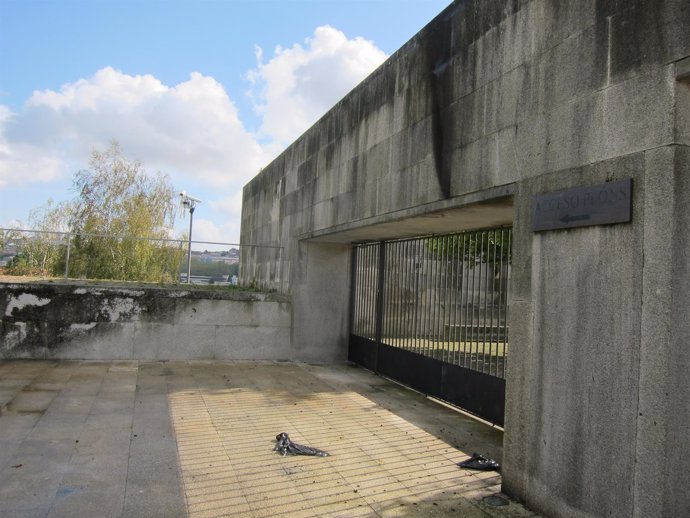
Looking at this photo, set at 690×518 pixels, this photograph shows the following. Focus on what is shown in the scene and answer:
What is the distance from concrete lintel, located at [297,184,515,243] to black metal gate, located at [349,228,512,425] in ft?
1.11

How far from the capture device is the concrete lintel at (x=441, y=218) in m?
4.67

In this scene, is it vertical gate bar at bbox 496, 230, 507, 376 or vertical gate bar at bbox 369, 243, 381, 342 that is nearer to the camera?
vertical gate bar at bbox 496, 230, 507, 376

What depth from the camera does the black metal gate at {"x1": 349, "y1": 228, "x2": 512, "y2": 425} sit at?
250 inches

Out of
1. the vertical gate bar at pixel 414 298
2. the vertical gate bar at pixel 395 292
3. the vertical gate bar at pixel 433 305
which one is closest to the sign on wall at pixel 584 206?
the vertical gate bar at pixel 433 305

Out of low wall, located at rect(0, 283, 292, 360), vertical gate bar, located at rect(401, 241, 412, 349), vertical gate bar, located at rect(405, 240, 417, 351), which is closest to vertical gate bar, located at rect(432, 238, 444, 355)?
vertical gate bar, located at rect(405, 240, 417, 351)

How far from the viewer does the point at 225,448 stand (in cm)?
A: 499

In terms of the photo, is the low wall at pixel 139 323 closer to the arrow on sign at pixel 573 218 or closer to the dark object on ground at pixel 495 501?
the dark object on ground at pixel 495 501

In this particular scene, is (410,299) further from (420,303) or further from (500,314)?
(500,314)

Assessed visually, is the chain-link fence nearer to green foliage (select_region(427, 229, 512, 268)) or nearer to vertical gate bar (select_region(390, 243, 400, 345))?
vertical gate bar (select_region(390, 243, 400, 345))

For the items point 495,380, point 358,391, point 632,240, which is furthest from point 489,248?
point 632,240

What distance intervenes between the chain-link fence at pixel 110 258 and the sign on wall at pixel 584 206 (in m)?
7.73

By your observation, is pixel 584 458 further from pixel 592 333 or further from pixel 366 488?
pixel 366 488

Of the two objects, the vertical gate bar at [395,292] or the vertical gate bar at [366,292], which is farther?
the vertical gate bar at [366,292]

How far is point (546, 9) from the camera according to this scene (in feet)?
13.0
